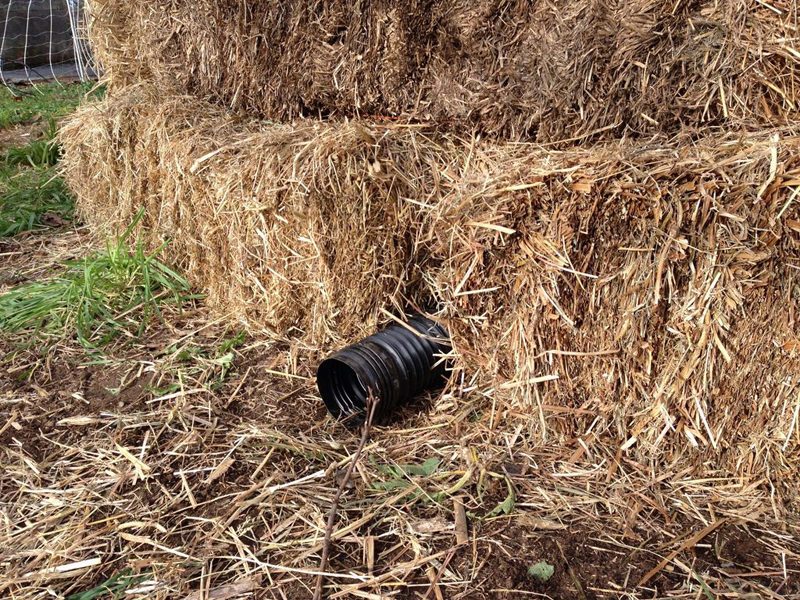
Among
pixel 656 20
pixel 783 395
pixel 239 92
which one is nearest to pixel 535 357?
pixel 783 395

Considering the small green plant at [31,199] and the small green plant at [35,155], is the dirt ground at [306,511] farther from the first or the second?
the small green plant at [35,155]

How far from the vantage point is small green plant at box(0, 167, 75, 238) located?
4840mm

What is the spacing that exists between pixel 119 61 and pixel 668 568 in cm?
419

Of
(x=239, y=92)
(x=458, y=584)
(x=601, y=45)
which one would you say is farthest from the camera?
(x=239, y=92)

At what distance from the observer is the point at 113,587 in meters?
2.05

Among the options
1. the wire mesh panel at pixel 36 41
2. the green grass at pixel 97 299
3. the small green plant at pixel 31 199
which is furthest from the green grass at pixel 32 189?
the wire mesh panel at pixel 36 41

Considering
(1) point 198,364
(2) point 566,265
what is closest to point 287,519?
(1) point 198,364

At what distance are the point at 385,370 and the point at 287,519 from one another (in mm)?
705

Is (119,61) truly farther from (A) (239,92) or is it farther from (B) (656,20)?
(B) (656,20)

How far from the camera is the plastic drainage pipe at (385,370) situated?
270 cm

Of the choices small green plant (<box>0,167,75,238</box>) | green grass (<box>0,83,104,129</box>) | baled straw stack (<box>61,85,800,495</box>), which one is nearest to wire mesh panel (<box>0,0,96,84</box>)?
green grass (<box>0,83,104,129</box>)

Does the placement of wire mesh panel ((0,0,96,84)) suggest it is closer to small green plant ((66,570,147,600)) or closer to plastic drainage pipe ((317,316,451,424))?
plastic drainage pipe ((317,316,451,424))

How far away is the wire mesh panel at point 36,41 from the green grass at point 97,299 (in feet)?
19.8

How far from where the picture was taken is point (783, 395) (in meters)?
2.24
